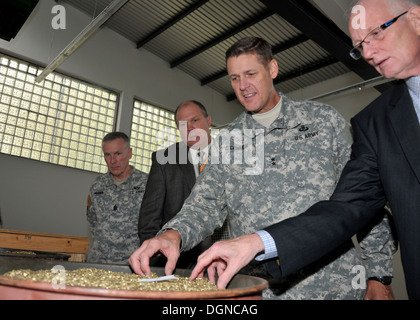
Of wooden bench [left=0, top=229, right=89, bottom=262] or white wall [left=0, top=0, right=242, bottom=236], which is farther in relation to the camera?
white wall [left=0, top=0, right=242, bottom=236]

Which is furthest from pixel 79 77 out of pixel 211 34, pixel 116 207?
pixel 116 207

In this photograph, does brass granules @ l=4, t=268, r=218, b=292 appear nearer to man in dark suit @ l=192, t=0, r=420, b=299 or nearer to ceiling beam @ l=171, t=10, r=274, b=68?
man in dark suit @ l=192, t=0, r=420, b=299

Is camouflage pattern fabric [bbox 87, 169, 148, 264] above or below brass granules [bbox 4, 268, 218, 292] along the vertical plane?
above

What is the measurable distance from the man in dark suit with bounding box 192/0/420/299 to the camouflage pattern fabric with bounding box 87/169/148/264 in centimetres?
221

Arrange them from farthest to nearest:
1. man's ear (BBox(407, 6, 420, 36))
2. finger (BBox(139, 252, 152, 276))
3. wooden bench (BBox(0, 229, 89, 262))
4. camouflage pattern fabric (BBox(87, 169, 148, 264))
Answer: camouflage pattern fabric (BBox(87, 169, 148, 264)), wooden bench (BBox(0, 229, 89, 262)), man's ear (BBox(407, 6, 420, 36)), finger (BBox(139, 252, 152, 276))

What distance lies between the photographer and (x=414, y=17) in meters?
0.99

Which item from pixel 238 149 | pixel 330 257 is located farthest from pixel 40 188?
pixel 330 257

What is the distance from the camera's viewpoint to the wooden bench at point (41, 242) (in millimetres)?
2389

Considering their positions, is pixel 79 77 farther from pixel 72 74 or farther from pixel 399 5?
pixel 399 5

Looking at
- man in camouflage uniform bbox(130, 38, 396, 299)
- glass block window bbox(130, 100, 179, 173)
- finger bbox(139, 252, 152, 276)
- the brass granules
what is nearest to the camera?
the brass granules

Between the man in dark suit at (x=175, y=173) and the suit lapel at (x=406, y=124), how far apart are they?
1.31 metres

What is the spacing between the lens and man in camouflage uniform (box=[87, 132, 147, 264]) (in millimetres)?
2859

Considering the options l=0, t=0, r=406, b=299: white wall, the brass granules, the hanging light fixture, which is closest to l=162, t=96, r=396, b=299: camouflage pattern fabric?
the brass granules

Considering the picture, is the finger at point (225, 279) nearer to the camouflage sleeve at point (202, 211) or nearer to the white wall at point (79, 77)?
the camouflage sleeve at point (202, 211)
